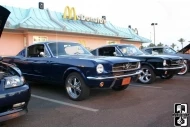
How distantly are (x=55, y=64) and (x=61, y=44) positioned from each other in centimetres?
81

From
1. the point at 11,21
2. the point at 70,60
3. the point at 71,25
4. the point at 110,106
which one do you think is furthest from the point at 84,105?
the point at 71,25

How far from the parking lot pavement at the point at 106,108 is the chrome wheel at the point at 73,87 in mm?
193

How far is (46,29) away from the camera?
15.7 m

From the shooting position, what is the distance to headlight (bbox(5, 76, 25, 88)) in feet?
12.1

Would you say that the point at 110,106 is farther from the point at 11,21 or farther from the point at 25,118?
the point at 11,21

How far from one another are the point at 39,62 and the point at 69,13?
13.1 m

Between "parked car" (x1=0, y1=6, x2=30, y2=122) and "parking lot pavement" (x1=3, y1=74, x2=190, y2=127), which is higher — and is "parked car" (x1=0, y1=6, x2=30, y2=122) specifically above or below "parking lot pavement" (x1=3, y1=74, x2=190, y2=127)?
above

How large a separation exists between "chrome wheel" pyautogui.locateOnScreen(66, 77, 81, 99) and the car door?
2.65ft

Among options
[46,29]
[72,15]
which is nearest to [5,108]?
[46,29]

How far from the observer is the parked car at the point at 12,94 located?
3.53 meters

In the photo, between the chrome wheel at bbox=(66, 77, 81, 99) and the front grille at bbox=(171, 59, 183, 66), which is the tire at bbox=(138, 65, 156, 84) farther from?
the chrome wheel at bbox=(66, 77, 81, 99)

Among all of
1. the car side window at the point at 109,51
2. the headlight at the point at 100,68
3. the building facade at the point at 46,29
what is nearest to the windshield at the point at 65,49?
the headlight at the point at 100,68

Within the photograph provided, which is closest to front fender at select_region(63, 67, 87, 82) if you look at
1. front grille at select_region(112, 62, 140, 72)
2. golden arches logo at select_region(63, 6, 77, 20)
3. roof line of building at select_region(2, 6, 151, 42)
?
front grille at select_region(112, 62, 140, 72)

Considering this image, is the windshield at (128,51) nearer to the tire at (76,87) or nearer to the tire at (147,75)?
the tire at (147,75)
